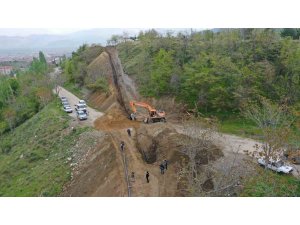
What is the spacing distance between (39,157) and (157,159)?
47.2 feet

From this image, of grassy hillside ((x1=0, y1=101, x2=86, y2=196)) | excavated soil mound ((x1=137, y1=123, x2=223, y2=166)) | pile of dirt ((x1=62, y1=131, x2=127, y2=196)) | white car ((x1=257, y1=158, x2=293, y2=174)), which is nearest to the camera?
white car ((x1=257, y1=158, x2=293, y2=174))

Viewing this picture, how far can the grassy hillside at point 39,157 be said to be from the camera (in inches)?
1166

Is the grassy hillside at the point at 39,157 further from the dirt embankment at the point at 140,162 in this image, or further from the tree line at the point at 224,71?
the tree line at the point at 224,71

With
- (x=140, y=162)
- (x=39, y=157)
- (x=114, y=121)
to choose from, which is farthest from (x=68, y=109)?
(x=140, y=162)

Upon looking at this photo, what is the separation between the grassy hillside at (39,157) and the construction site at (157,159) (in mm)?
1607

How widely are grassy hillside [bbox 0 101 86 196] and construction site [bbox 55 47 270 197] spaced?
1607 millimetres

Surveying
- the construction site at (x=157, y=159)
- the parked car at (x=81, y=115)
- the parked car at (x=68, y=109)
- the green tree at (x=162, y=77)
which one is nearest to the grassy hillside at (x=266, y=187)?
the construction site at (x=157, y=159)

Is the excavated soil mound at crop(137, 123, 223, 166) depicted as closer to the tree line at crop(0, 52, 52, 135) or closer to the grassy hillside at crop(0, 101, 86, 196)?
the grassy hillside at crop(0, 101, 86, 196)

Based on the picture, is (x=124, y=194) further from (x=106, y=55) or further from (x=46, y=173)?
(x=106, y=55)

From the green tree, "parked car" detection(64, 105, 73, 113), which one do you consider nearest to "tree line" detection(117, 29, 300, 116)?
the green tree

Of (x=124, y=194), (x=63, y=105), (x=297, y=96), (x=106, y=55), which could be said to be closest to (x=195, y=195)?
(x=124, y=194)

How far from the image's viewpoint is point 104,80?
51062 millimetres

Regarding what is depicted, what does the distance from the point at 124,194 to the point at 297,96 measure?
2497cm

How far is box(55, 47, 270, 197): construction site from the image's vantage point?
23.8 meters
